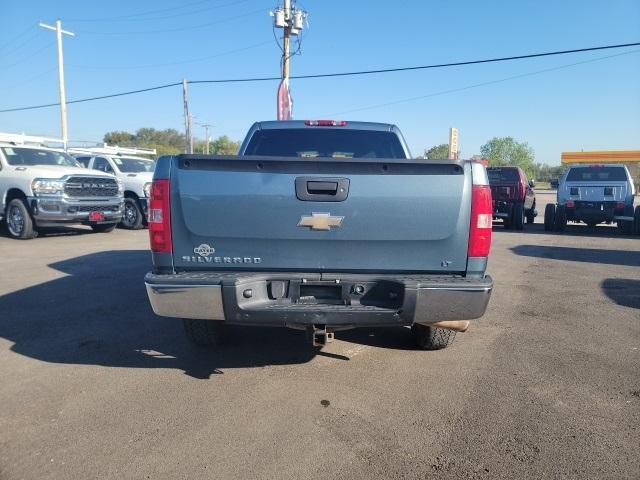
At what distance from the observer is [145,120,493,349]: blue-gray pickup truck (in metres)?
3.15

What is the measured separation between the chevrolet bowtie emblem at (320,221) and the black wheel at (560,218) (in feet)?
43.5

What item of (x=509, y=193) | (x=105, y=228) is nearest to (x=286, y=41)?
(x=509, y=193)

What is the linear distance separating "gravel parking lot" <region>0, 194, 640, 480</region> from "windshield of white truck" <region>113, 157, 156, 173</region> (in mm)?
9202

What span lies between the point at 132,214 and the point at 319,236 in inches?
479

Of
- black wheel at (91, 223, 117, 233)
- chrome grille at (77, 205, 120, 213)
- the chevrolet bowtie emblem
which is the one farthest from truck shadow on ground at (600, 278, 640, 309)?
black wheel at (91, 223, 117, 233)

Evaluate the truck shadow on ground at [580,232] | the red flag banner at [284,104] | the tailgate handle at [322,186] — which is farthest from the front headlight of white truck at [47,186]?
the truck shadow on ground at [580,232]

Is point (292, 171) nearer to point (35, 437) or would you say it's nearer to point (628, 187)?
point (35, 437)

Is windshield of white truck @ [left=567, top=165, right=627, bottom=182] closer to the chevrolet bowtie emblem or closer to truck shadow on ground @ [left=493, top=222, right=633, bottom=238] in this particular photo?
truck shadow on ground @ [left=493, top=222, right=633, bottom=238]

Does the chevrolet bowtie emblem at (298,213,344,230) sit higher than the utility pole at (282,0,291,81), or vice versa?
the utility pole at (282,0,291,81)

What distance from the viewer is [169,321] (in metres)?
5.14

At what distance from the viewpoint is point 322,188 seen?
319 centimetres

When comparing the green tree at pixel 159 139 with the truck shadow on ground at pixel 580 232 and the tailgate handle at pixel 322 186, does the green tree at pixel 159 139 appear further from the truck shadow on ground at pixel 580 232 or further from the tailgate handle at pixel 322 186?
the tailgate handle at pixel 322 186

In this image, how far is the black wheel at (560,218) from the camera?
1445 cm

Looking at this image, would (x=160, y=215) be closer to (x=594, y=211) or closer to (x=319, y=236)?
(x=319, y=236)
